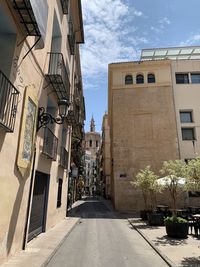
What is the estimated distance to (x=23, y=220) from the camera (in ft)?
23.8

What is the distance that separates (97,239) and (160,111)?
16.4 metres

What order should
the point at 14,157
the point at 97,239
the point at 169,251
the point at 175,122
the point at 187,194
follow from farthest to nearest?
1. the point at 175,122
2. the point at 187,194
3. the point at 97,239
4. the point at 169,251
5. the point at 14,157

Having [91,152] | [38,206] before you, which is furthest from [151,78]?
[91,152]

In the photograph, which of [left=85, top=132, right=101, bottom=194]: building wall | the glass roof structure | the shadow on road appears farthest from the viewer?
[left=85, top=132, right=101, bottom=194]: building wall

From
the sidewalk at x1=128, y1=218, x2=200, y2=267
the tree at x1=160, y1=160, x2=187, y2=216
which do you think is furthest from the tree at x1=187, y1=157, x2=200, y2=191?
the tree at x1=160, y1=160, x2=187, y2=216

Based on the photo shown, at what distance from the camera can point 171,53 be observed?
25.6 meters

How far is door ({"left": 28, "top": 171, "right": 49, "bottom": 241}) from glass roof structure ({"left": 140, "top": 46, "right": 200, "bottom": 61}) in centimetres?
2035

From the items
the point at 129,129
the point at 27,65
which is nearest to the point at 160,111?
the point at 129,129

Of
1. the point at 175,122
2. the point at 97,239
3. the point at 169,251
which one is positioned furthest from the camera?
the point at 175,122

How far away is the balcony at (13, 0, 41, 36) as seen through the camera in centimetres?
554

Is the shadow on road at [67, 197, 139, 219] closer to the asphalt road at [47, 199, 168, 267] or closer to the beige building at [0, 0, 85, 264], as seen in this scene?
the asphalt road at [47, 199, 168, 267]

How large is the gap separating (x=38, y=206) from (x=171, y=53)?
2256cm

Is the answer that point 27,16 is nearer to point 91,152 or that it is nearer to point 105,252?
point 105,252

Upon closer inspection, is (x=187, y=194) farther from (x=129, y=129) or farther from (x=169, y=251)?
(x=169, y=251)
